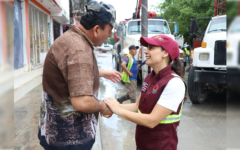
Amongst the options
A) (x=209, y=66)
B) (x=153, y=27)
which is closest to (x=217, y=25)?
(x=209, y=66)

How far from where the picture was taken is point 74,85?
1.41m

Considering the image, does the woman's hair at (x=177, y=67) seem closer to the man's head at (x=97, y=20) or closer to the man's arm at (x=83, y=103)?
the man's head at (x=97, y=20)

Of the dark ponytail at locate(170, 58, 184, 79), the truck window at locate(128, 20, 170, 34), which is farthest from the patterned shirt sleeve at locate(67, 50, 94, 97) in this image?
the truck window at locate(128, 20, 170, 34)

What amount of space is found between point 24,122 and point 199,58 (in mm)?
→ 4332

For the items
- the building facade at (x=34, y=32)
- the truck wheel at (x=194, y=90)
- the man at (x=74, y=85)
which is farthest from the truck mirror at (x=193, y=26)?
the man at (x=74, y=85)

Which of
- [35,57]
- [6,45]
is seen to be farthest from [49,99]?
[35,57]

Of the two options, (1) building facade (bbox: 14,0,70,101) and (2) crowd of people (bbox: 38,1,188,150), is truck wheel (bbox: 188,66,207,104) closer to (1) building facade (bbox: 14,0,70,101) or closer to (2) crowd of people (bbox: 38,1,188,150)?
(2) crowd of people (bbox: 38,1,188,150)

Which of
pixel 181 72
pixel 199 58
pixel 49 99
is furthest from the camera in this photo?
pixel 199 58

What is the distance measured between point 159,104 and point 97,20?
80cm

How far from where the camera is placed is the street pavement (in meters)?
3.72

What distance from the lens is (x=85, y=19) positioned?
66.8 inches

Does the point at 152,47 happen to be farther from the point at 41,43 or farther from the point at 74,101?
the point at 41,43

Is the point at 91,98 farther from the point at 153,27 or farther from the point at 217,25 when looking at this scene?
the point at 153,27

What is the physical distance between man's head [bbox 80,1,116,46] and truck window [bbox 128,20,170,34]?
25.2 ft
